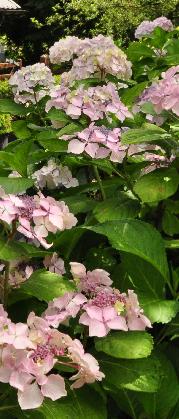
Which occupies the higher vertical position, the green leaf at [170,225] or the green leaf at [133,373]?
the green leaf at [133,373]

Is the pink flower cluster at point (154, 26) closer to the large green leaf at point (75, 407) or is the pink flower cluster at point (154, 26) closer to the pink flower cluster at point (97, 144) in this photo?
the pink flower cluster at point (97, 144)

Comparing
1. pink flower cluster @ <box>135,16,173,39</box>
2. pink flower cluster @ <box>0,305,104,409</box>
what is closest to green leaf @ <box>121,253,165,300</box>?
pink flower cluster @ <box>0,305,104,409</box>

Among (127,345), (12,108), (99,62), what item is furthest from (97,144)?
(12,108)

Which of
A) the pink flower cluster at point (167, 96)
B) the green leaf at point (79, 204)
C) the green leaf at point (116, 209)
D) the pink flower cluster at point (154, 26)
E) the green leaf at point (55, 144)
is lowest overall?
the pink flower cluster at point (154, 26)

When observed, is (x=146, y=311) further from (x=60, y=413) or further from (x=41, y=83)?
(x=41, y=83)

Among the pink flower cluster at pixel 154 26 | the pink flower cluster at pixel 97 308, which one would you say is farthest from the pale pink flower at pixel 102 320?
the pink flower cluster at pixel 154 26

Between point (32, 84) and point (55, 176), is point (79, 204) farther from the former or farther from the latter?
point (32, 84)

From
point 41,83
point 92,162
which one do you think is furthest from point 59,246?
point 41,83
